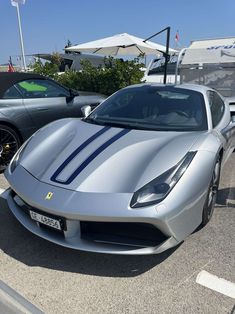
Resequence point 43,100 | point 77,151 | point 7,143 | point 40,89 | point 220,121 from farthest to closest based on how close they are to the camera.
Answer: point 40,89 < point 43,100 < point 7,143 < point 220,121 < point 77,151

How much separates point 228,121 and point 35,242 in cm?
267

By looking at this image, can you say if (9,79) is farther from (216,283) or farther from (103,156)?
(216,283)

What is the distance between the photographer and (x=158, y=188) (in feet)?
8.74

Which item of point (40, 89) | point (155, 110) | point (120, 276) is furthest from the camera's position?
point (40, 89)

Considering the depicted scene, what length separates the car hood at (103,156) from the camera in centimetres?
278

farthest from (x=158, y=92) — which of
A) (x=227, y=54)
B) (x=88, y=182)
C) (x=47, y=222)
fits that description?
(x=227, y=54)

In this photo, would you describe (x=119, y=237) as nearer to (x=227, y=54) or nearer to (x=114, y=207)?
(x=114, y=207)

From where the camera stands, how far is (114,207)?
257 cm

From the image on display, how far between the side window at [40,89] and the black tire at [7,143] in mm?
665

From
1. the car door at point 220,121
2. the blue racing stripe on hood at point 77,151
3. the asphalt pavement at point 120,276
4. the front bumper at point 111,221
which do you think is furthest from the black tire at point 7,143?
the car door at point 220,121

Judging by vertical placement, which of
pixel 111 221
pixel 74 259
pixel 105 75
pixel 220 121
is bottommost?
pixel 74 259

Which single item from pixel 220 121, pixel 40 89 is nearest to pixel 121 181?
pixel 220 121

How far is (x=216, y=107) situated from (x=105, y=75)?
20.3 ft

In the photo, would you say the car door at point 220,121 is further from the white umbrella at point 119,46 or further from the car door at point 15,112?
the white umbrella at point 119,46
